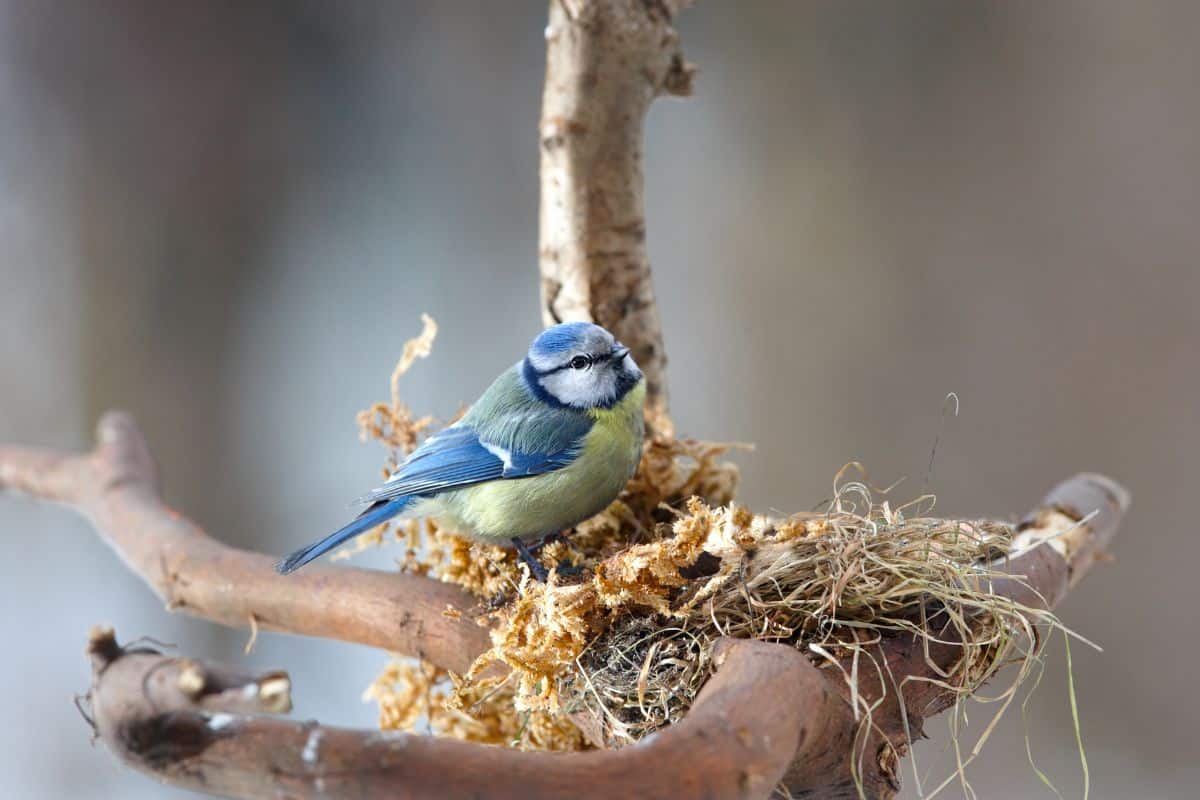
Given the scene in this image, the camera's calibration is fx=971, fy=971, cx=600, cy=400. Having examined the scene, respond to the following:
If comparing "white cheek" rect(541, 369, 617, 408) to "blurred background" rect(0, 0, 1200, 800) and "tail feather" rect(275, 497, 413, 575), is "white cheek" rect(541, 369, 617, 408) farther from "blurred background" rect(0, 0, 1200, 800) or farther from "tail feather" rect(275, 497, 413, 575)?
"blurred background" rect(0, 0, 1200, 800)

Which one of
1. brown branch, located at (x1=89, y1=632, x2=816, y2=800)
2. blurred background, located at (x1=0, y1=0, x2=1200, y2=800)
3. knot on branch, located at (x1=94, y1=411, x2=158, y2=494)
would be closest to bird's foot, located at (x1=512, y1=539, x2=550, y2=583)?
brown branch, located at (x1=89, y1=632, x2=816, y2=800)

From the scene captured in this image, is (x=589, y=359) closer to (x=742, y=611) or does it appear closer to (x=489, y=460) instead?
(x=489, y=460)

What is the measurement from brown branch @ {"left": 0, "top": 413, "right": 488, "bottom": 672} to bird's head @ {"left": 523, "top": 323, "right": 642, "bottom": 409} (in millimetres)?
279

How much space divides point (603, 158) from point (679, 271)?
3.16ft

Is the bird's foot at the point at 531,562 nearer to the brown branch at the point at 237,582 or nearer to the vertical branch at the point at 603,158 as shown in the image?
the brown branch at the point at 237,582

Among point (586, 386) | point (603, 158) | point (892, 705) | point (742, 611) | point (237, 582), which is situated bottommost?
point (892, 705)

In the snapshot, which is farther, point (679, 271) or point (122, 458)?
point (679, 271)

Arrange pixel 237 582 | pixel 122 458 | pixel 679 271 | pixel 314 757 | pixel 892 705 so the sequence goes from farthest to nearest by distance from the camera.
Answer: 1. pixel 679 271
2. pixel 122 458
3. pixel 237 582
4. pixel 892 705
5. pixel 314 757

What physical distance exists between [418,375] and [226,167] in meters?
0.65

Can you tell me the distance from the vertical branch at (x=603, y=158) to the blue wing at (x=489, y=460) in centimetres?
30

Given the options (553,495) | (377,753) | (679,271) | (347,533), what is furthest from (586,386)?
(679,271)

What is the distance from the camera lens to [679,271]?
2.35 metres

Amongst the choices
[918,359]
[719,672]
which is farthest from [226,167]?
[719,672]

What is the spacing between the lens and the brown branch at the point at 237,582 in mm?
1169
